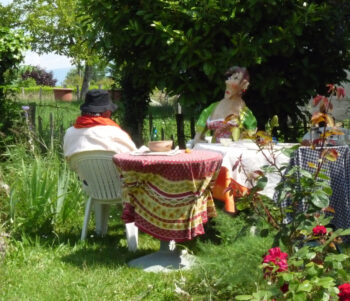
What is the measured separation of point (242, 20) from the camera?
6355 millimetres

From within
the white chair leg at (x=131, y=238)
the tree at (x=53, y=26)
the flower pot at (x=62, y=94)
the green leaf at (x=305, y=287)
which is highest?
the tree at (x=53, y=26)

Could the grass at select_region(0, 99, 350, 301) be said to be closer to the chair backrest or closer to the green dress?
the chair backrest

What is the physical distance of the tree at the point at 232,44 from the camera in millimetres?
6238

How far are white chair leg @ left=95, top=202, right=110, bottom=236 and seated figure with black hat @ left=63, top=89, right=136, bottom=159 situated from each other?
2.07 feet

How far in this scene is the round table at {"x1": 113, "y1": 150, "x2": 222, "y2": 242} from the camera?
440cm

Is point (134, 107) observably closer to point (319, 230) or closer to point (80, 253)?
point (80, 253)

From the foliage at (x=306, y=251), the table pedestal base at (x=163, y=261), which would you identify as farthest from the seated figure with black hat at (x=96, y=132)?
the foliage at (x=306, y=251)

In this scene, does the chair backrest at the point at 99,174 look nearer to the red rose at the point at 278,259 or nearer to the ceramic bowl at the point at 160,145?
the ceramic bowl at the point at 160,145

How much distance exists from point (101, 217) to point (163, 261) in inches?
40.5

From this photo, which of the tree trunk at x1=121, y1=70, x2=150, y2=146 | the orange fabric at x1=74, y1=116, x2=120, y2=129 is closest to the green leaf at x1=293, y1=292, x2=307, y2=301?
the orange fabric at x1=74, y1=116, x2=120, y2=129

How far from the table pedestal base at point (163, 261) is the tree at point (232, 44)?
7.10 feet

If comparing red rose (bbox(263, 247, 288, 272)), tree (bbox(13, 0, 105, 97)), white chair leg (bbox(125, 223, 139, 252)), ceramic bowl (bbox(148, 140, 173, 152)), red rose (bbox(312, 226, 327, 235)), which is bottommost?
white chair leg (bbox(125, 223, 139, 252))

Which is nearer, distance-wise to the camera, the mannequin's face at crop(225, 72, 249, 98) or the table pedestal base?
the table pedestal base

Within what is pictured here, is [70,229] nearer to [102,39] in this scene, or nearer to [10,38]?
[102,39]
